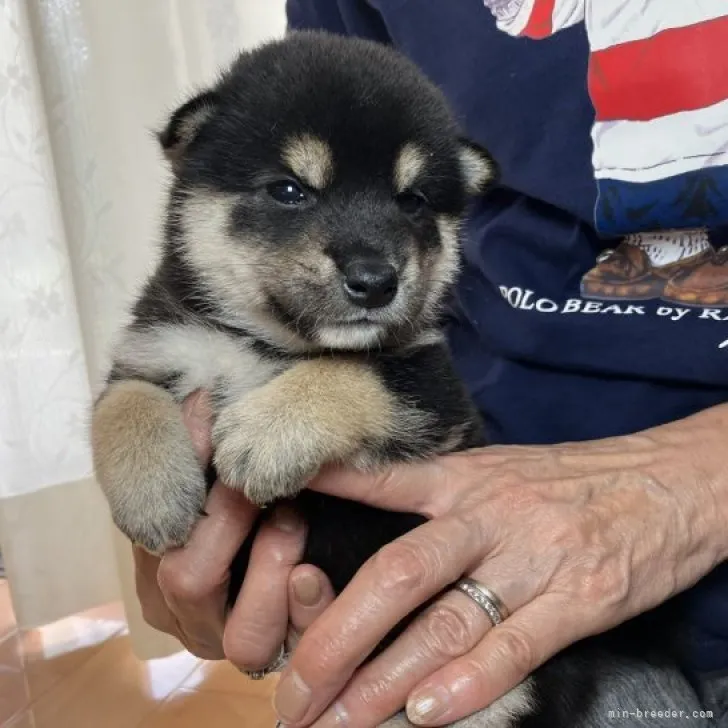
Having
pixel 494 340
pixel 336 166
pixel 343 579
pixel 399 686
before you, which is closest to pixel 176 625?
pixel 343 579

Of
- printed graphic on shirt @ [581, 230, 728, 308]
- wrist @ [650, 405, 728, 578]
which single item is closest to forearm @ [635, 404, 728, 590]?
wrist @ [650, 405, 728, 578]

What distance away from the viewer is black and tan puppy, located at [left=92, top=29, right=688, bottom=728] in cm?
130

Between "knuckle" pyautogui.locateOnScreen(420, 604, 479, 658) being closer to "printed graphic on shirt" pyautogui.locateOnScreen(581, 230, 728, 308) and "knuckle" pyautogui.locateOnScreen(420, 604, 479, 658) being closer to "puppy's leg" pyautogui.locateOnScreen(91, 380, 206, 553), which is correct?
"puppy's leg" pyautogui.locateOnScreen(91, 380, 206, 553)

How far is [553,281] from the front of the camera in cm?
162

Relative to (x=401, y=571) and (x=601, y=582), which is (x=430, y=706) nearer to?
(x=401, y=571)

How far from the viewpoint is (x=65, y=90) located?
267cm

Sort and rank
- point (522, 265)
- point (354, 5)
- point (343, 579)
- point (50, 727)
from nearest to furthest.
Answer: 1. point (343, 579)
2. point (522, 265)
3. point (354, 5)
4. point (50, 727)

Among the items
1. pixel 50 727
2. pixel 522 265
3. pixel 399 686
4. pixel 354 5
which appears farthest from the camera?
pixel 50 727

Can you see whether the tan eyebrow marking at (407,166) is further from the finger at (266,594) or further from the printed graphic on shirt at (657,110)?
the finger at (266,594)

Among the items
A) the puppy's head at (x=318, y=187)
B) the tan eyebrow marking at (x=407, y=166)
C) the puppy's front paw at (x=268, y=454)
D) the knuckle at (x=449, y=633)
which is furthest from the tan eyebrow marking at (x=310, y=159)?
the knuckle at (x=449, y=633)

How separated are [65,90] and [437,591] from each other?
7.02 ft

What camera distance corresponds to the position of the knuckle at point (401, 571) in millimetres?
1179

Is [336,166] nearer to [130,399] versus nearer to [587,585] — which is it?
[130,399]

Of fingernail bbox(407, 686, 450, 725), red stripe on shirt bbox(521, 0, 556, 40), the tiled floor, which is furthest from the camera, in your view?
the tiled floor
